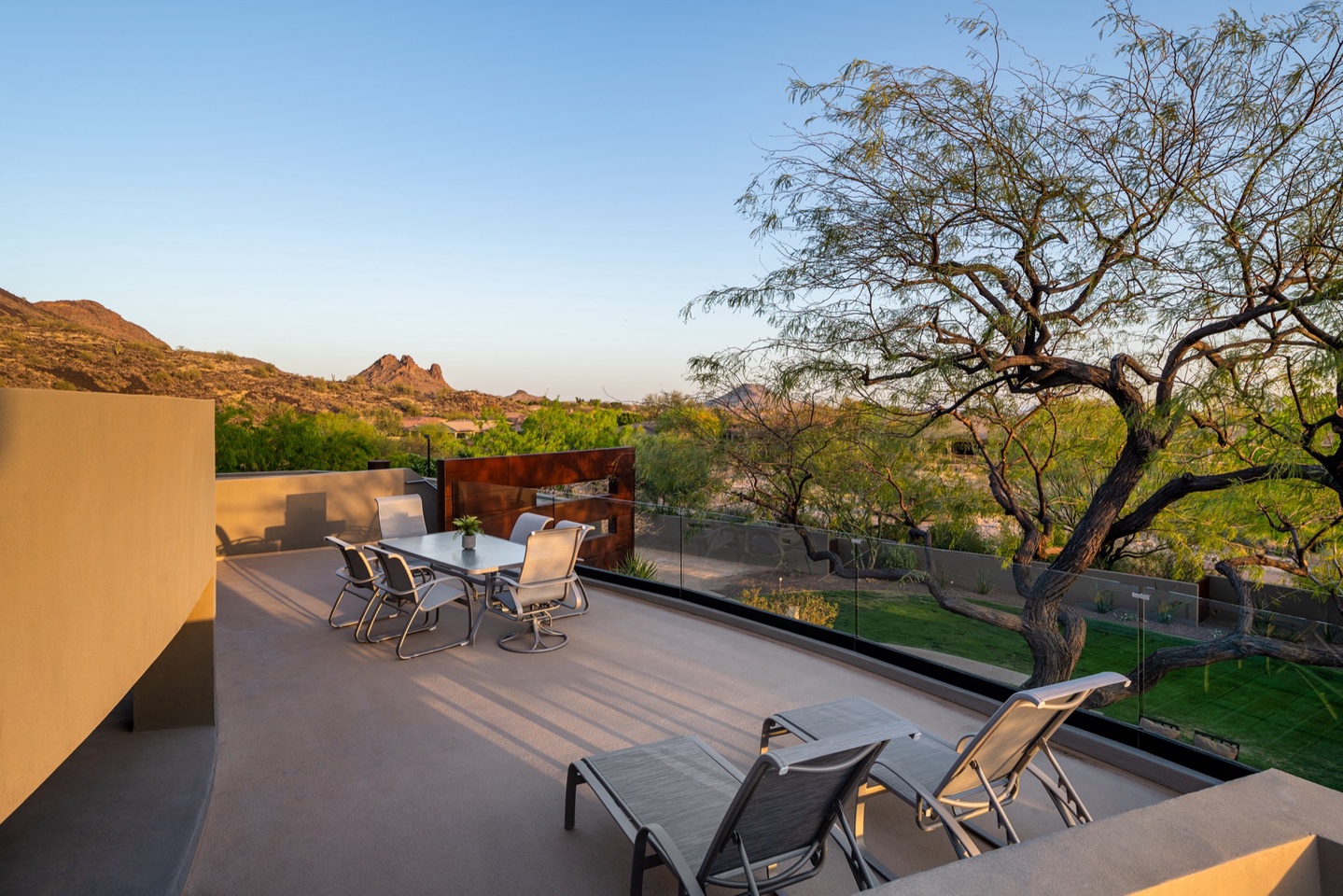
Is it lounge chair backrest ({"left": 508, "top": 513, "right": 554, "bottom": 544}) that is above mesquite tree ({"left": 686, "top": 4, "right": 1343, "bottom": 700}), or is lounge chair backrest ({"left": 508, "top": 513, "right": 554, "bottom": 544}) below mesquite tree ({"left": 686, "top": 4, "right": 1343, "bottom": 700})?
below

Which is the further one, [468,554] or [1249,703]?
[468,554]

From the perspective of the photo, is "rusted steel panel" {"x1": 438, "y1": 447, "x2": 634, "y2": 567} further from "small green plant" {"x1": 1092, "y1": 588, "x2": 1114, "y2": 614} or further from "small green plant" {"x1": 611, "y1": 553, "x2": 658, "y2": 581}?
"small green plant" {"x1": 1092, "y1": 588, "x2": 1114, "y2": 614}

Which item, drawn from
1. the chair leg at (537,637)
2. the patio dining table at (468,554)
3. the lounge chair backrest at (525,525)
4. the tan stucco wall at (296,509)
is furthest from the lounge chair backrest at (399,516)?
the tan stucco wall at (296,509)

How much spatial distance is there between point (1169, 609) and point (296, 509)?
31.9 feet

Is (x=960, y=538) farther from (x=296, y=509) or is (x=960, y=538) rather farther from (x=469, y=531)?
(x=296, y=509)

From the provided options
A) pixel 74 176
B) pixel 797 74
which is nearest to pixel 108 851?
A: pixel 797 74

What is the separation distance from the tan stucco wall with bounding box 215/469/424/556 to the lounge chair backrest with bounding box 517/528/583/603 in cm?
504

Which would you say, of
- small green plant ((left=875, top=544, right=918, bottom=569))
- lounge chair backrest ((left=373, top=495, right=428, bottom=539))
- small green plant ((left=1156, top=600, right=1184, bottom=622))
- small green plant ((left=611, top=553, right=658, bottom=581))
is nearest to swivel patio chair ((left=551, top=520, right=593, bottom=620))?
small green plant ((left=611, top=553, right=658, bottom=581))

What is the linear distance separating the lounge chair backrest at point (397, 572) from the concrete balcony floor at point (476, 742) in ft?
1.80

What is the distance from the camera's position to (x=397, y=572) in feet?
18.6

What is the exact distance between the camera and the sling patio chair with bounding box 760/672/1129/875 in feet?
8.99

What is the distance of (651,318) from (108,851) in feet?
56.4

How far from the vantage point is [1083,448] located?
10.6 metres

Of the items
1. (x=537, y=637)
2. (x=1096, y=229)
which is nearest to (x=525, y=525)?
(x=537, y=637)
